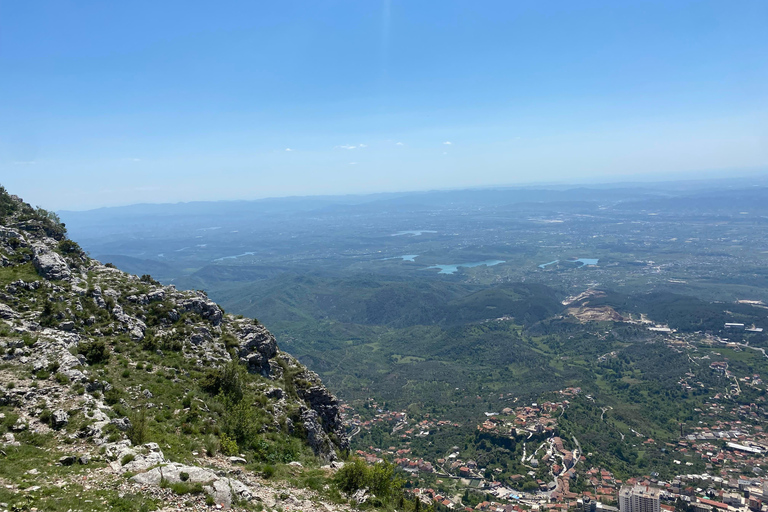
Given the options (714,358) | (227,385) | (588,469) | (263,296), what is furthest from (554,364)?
(263,296)

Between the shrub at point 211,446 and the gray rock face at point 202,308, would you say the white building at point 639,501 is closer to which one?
the shrub at point 211,446

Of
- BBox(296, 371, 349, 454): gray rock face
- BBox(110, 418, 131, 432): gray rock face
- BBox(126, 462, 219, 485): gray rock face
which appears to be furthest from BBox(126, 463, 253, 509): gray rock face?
BBox(296, 371, 349, 454): gray rock face

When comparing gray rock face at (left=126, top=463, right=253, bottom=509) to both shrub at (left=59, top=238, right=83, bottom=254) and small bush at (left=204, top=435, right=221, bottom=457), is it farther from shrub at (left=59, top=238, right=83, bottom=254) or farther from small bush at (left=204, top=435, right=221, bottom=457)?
shrub at (left=59, top=238, right=83, bottom=254)

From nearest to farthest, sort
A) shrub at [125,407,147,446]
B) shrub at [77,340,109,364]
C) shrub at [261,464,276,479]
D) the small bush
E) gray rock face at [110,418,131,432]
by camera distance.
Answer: shrub at [125,407,147,446] < gray rock face at [110,418,131,432] < shrub at [261,464,276,479] < the small bush < shrub at [77,340,109,364]

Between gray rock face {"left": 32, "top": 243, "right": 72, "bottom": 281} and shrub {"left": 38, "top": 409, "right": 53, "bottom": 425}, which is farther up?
gray rock face {"left": 32, "top": 243, "right": 72, "bottom": 281}

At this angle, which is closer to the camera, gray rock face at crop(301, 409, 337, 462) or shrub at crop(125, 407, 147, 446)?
shrub at crop(125, 407, 147, 446)

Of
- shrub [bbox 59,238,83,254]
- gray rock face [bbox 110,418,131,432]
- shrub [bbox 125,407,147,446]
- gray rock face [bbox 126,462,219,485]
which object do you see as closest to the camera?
gray rock face [bbox 126,462,219,485]

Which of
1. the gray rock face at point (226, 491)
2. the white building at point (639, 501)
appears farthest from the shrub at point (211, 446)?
the white building at point (639, 501)
